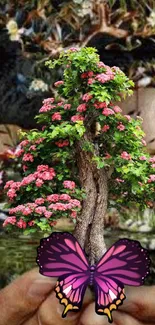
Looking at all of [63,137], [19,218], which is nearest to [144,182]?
[63,137]

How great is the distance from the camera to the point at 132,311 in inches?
105

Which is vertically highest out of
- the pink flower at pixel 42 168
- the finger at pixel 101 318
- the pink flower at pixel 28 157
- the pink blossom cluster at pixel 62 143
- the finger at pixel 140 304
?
the pink blossom cluster at pixel 62 143

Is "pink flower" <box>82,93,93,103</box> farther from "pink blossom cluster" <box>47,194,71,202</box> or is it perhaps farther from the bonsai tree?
"pink blossom cluster" <box>47,194,71,202</box>

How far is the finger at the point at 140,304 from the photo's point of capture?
2654 millimetres

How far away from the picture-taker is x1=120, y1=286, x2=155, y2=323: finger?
2.65m

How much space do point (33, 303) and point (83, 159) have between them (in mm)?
835

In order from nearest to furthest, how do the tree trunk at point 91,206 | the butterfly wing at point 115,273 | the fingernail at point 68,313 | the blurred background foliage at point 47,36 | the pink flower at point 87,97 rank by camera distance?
the butterfly wing at point 115,273 → the pink flower at point 87,97 → the fingernail at point 68,313 → the tree trunk at point 91,206 → the blurred background foliage at point 47,36

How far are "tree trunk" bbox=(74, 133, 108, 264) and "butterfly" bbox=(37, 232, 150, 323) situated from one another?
302 mm

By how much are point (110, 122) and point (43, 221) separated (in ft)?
2.08

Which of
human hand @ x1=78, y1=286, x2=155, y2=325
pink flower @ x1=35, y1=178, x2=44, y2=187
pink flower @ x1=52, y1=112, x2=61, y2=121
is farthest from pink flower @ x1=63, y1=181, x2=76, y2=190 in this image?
human hand @ x1=78, y1=286, x2=155, y2=325

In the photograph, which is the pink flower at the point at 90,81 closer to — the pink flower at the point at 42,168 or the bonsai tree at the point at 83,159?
the bonsai tree at the point at 83,159

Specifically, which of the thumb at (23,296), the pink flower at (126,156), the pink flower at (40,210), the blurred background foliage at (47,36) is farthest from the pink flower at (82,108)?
the blurred background foliage at (47,36)

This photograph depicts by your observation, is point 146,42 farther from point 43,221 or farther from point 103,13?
point 43,221

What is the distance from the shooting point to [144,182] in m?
2.65
